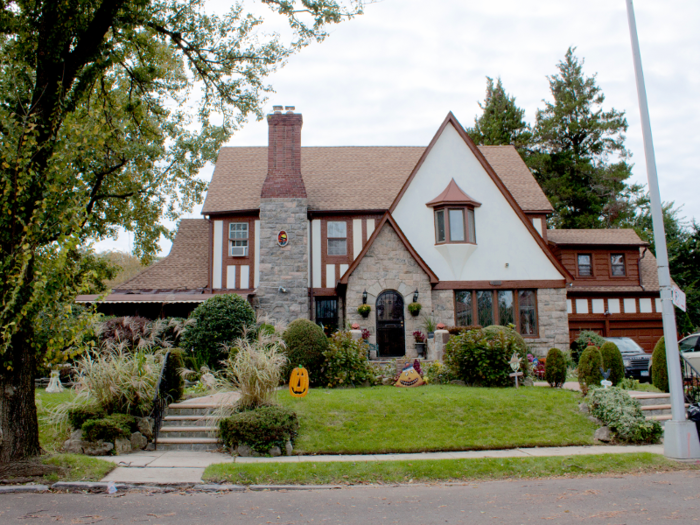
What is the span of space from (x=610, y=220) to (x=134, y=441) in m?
36.2

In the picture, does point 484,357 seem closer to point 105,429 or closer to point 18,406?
point 105,429

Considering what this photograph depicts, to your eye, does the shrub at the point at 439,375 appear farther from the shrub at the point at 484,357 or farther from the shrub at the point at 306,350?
the shrub at the point at 306,350

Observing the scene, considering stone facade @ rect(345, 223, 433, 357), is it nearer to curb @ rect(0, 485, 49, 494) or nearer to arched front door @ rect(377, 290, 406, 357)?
arched front door @ rect(377, 290, 406, 357)

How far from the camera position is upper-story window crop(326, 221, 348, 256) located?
1941cm

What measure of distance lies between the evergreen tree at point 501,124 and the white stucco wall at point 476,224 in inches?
843

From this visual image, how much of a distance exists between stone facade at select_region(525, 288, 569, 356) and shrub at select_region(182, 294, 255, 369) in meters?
9.97

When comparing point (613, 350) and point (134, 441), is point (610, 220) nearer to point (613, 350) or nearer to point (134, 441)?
point (613, 350)

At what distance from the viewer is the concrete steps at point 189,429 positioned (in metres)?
8.72

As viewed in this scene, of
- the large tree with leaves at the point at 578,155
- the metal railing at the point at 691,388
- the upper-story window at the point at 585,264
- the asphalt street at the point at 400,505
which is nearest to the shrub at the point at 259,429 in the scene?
the asphalt street at the point at 400,505

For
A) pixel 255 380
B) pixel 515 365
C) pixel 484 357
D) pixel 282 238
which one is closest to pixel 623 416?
pixel 515 365

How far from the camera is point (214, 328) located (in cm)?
1442

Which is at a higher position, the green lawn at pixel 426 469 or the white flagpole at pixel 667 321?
the white flagpole at pixel 667 321

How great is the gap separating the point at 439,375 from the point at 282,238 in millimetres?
7746

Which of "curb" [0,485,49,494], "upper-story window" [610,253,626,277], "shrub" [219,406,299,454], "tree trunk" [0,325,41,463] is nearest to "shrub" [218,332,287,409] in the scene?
"shrub" [219,406,299,454]
